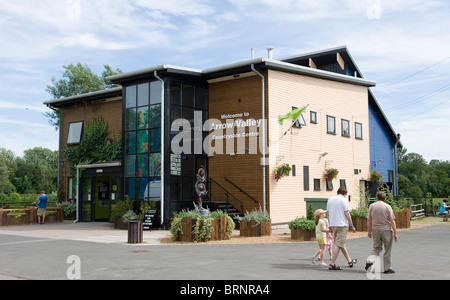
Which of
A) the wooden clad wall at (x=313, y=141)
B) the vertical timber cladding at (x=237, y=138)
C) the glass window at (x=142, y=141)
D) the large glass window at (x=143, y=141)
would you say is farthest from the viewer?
the glass window at (x=142, y=141)

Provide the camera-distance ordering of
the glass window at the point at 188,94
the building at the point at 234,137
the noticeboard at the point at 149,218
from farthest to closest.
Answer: the glass window at the point at 188,94 → the building at the point at 234,137 → the noticeboard at the point at 149,218

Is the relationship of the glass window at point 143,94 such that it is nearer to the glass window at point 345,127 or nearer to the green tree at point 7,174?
the glass window at point 345,127

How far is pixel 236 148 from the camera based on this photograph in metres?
21.4

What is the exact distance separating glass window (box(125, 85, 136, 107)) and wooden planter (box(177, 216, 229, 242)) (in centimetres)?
888

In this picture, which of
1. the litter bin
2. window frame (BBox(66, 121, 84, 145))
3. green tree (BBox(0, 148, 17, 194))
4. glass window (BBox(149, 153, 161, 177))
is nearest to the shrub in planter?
the litter bin

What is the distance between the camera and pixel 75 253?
1253 cm

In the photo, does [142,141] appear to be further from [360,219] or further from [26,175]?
[26,175]

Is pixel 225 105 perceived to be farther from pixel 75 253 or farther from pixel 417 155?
pixel 417 155

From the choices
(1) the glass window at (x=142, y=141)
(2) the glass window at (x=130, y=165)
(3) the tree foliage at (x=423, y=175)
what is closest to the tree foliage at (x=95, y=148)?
(2) the glass window at (x=130, y=165)

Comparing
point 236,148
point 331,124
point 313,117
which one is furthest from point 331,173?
point 236,148

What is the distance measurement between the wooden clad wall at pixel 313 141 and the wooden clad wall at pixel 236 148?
0.70 metres

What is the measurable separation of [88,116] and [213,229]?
15.0 meters

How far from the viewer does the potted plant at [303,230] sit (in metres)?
15.5

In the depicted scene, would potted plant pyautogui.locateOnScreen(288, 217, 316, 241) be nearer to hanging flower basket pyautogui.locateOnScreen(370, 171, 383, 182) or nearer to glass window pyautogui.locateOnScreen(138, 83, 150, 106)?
glass window pyautogui.locateOnScreen(138, 83, 150, 106)
